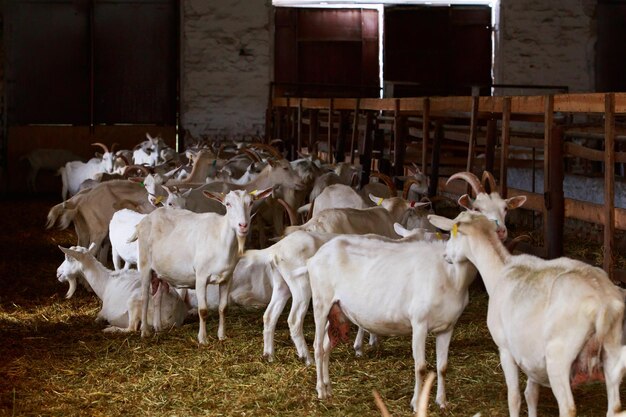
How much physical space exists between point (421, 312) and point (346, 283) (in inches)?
22.7

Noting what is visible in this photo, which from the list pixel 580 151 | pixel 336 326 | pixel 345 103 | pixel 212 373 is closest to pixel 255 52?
pixel 345 103

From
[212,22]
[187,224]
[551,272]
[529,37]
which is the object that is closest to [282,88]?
[212,22]

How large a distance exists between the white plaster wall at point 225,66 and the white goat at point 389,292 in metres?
16.9

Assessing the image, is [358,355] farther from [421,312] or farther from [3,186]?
[3,186]

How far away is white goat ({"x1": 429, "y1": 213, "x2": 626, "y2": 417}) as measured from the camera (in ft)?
15.0

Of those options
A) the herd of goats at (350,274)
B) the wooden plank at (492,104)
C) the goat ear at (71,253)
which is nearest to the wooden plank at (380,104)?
the herd of goats at (350,274)

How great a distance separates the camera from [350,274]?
6.24 meters

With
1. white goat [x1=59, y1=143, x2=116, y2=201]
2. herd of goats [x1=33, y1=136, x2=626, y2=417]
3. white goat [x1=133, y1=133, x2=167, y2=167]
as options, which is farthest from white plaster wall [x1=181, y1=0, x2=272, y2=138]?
herd of goats [x1=33, y1=136, x2=626, y2=417]

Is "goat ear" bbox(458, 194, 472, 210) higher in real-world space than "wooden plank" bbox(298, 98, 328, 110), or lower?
lower

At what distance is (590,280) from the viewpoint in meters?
4.72

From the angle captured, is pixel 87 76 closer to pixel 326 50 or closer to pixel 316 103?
pixel 326 50

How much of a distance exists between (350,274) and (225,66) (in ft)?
56.9

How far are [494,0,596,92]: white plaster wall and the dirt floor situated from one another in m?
14.6

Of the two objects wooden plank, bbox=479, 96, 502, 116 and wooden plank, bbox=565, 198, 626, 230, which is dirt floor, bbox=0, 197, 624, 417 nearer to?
wooden plank, bbox=565, 198, 626, 230
